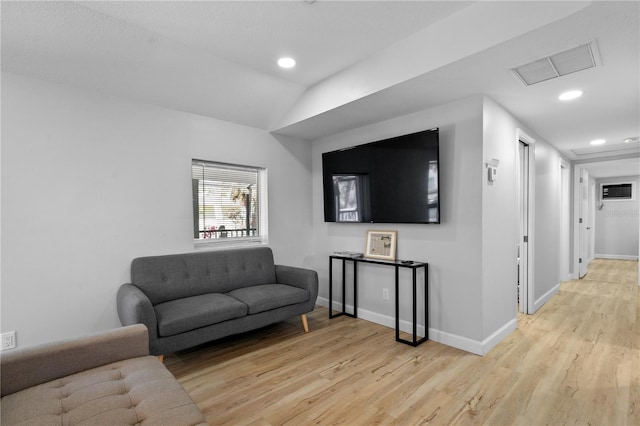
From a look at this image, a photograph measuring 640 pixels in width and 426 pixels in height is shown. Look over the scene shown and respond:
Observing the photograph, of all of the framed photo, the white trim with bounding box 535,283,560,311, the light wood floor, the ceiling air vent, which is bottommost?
the light wood floor

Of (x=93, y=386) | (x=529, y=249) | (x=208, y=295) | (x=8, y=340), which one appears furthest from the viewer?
(x=529, y=249)

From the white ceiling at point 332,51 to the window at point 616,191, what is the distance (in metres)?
6.55

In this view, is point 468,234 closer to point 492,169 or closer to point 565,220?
point 492,169

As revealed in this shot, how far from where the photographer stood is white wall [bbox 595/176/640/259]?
26.8 feet

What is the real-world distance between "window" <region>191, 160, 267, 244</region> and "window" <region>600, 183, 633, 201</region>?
9522mm

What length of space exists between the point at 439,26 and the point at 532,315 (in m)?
3.52

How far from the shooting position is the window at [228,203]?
3.53 metres

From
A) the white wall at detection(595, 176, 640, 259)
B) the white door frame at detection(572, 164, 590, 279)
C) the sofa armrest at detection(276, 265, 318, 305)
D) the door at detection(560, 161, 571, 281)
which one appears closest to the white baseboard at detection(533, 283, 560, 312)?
the door at detection(560, 161, 571, 281)

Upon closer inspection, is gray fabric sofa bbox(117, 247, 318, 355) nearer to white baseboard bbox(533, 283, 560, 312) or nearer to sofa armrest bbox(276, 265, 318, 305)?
sofa armrest bbox(276, 265, 318, 305)

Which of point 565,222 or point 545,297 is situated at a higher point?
point 565,222

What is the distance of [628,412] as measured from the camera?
2.01 m

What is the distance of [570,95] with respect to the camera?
286 cm

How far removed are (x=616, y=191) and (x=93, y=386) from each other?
11335mm

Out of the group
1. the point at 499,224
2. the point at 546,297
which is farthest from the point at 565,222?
the point at 499,224
